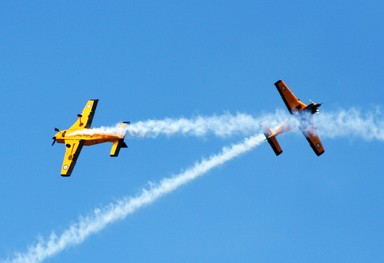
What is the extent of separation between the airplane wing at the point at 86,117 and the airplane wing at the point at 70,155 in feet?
8.19

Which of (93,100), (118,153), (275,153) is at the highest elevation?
(93,100)

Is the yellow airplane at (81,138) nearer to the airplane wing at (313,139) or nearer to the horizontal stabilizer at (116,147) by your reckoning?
the horizontal stabilizer at (116,147)

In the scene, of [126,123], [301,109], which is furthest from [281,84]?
[126,123]

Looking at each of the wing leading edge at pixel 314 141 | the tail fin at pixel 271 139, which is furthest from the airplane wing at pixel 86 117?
the wing leading edge at pixel 314 141

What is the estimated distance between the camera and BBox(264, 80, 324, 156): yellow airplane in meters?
100

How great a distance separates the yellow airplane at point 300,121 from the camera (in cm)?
10050

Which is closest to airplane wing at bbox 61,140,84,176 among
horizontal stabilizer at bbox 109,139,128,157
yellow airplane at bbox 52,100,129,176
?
yellow airplane at bbox 52,100,129,176

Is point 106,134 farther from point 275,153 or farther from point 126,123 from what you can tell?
point 275,153

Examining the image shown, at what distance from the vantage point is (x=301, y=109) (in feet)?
332

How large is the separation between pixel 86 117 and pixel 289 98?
2360 centimetres

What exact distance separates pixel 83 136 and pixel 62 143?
10.3 ft

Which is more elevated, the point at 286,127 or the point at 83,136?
the point at 83,136

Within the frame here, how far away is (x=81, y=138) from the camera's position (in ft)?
351

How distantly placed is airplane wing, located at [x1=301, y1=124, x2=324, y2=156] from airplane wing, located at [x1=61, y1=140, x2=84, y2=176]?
80.7 ft
